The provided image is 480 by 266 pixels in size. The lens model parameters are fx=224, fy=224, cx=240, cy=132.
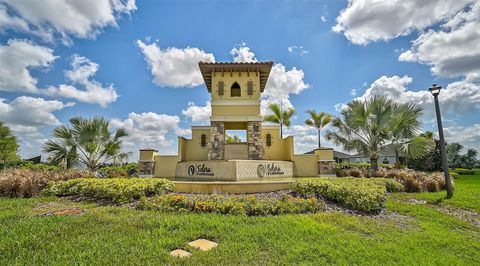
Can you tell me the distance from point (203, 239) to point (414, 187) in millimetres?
10135

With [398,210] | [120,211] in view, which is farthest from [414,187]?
[120,211]

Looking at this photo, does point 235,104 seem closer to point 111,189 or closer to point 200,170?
point 200,170

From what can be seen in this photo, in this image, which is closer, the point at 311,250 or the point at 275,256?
the point at 275,256

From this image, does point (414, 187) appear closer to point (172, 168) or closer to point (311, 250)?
point (311, 250)

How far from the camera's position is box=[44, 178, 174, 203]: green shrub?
7109 millimetres

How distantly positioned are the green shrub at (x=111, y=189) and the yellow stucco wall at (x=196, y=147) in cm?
788

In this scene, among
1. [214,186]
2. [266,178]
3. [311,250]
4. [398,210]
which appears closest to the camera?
[311,250]

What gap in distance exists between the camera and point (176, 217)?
5.13m

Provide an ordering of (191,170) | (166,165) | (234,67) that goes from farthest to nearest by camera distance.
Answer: (234,67) → (166,165) → (191,170)

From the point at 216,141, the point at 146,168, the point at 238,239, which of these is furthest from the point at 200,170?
the point at 238,239

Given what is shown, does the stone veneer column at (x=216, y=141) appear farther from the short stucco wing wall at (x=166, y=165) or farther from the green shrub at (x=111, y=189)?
the green shrub at (x=111, y=189)

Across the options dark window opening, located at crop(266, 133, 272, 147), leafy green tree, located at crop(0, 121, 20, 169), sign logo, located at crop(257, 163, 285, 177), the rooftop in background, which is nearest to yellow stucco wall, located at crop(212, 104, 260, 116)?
dark window opening, located at crop(266, 133, 272, 147)

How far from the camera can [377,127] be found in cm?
1434

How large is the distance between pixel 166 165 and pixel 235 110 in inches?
242
